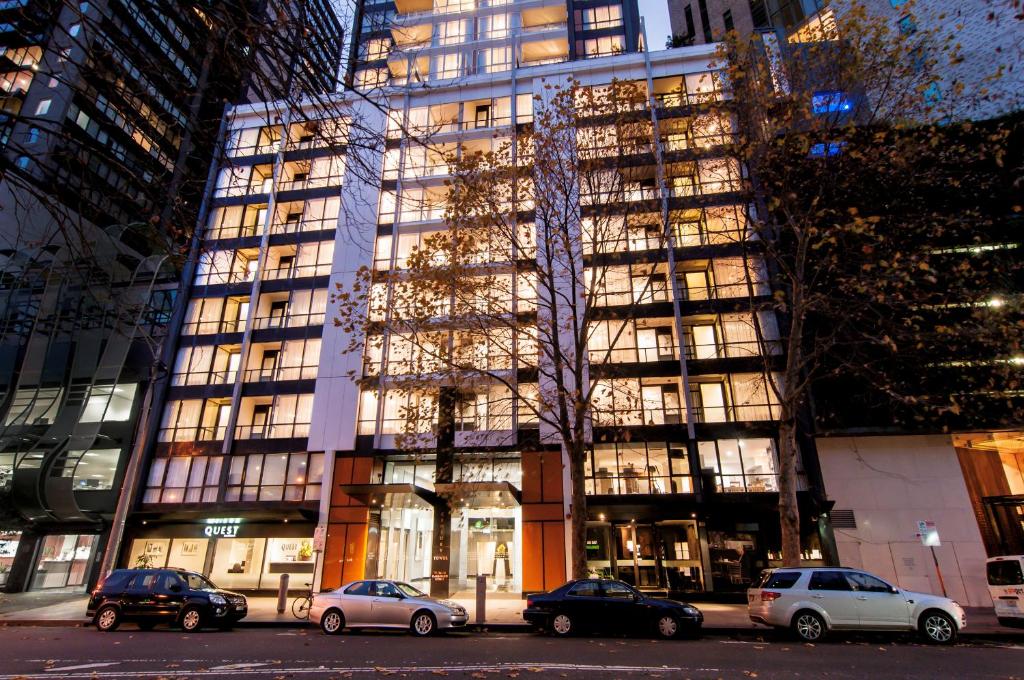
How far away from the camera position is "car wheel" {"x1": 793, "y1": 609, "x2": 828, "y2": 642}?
40.4 ft

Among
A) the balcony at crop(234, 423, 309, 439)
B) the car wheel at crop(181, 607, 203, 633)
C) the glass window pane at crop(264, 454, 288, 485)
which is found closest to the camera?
the car wheel at crop(181, 607, 203, 633)

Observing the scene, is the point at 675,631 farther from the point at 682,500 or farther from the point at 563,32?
the point at 563,32

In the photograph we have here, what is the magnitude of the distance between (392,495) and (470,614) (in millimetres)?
6835

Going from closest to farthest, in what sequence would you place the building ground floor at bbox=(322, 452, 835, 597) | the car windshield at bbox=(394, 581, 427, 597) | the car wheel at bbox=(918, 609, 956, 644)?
the car wheel at bbox=(918, 609, 956, 644) < the car windshield at bbox=(394, 581, 427, 597) < the building ground floor at bbox=(322, 452, 835, 597)

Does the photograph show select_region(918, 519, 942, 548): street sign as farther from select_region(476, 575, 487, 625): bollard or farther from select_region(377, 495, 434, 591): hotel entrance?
select_region(377, 495, 434, 591): hotel entrance

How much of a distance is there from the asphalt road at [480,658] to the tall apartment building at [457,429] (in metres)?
7.49

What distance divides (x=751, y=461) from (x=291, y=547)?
20.8 metres

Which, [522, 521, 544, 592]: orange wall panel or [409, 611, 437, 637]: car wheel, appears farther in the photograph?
[522, 521, 544, 592]: orange wall panel

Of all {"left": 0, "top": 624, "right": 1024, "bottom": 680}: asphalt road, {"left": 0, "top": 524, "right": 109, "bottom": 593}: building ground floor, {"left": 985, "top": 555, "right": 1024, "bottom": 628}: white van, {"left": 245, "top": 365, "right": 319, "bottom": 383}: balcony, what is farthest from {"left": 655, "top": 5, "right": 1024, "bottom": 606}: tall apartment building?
{"left": 0, "top": 524, "right": 109, "bottom": 593}: building ground floor

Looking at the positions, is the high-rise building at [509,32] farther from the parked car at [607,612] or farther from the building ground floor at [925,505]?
the parked car at [607,612]

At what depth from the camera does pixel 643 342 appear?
82.7 ft

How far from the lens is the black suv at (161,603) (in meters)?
14.4

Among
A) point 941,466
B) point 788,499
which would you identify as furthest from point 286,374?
point 941,466

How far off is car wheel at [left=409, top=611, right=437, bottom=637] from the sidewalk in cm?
165
